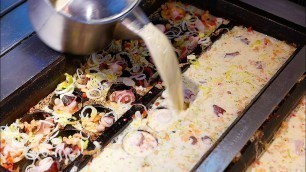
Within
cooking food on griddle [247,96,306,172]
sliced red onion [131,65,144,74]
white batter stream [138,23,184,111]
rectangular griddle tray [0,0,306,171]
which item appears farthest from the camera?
sliced red onion [131,65,144,74]

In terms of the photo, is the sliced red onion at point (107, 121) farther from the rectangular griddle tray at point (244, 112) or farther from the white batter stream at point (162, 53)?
the white batter stream at point (162, 53)

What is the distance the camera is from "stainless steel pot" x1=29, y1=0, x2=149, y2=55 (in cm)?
171

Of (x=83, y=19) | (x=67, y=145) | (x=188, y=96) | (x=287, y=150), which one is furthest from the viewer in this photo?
(x=188, y=96)

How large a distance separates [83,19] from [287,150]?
3.51 feet

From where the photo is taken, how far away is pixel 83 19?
170 centimetres

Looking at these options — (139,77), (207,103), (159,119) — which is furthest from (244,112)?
(139,77)

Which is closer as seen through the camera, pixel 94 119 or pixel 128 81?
pixel 94 119

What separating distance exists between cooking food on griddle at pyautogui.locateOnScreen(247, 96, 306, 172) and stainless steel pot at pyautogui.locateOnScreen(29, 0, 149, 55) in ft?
2.68

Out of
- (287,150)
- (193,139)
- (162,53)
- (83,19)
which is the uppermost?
(83,19)

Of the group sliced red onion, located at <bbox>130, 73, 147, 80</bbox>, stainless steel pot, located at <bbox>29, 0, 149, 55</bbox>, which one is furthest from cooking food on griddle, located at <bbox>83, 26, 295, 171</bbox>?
stainless steel pot, located at <bbox>29, 0, 149, 55</bbox>

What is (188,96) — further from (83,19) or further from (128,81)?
(83,19)

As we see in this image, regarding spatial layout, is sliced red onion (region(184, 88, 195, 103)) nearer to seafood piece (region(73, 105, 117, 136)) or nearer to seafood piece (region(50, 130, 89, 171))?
seafood piece (region(73, 105, 117, 136))

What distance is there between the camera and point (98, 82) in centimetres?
220

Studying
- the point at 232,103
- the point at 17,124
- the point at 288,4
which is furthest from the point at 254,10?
the point at 17,124
